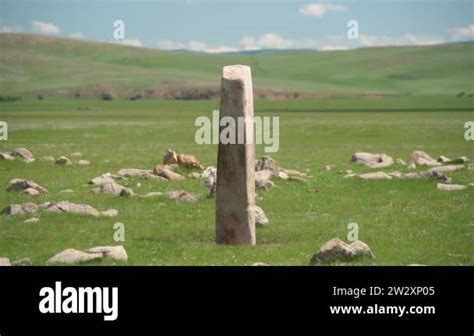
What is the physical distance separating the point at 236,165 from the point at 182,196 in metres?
9.04

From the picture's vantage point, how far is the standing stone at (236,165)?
2316cm

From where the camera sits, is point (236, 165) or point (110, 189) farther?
point (110, 189)

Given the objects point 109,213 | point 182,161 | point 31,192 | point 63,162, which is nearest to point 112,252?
point 109,213

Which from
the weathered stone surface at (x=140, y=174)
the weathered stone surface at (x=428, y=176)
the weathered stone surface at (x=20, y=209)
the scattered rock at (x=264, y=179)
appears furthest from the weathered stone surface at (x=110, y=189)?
the weathered stone surface at (x=428, y=176)

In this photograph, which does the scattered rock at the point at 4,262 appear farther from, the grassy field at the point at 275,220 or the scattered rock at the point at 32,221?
the scattered rock at the point at 32,221

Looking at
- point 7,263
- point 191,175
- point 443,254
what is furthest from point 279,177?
point 7,263

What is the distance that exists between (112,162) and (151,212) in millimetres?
18287

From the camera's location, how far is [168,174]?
38.8 m

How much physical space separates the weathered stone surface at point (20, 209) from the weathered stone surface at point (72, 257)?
6.41 metres

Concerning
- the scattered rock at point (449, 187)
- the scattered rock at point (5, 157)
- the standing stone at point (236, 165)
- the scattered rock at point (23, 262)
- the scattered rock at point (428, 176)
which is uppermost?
the standing stone at point (236, 165)

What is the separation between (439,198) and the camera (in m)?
32.8

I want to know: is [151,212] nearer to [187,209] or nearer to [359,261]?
[187,209]

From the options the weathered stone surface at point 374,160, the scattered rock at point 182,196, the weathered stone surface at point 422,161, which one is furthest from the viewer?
the weathered stone surface at point 374,160

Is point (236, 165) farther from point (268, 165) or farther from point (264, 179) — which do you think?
point (268, 165)
